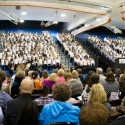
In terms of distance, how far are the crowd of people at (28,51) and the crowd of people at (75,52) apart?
110 cm

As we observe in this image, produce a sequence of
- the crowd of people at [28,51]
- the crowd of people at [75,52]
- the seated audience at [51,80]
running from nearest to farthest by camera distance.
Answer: the seated audience at [51,80] < the crowd of people at [28,51] < the crowd of people at [75,52]

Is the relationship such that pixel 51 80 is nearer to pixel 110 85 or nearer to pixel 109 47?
pixel 110 85

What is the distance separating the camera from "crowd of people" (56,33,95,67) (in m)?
11.0


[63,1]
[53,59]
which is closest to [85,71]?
[53,59]

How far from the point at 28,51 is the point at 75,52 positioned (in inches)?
139

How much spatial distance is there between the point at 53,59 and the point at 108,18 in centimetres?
448

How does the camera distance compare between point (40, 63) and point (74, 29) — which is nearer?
point (40, 63)

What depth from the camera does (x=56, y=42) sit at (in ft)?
48.3

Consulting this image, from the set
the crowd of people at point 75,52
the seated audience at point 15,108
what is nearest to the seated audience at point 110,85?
the seated audience at point 15,108

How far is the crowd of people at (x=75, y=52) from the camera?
11047mm

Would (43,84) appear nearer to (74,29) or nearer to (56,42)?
(56,42)

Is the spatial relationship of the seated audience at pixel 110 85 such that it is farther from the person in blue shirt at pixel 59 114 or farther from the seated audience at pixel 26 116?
the seated audience at pixel 26 116

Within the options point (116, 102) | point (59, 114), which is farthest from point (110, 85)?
point (59, 114)

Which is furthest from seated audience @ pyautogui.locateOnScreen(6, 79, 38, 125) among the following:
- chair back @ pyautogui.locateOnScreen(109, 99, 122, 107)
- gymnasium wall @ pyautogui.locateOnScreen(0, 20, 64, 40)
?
gymnasium wall @ pyautogui.locateOnScreen(0, 20, 64, 40)
